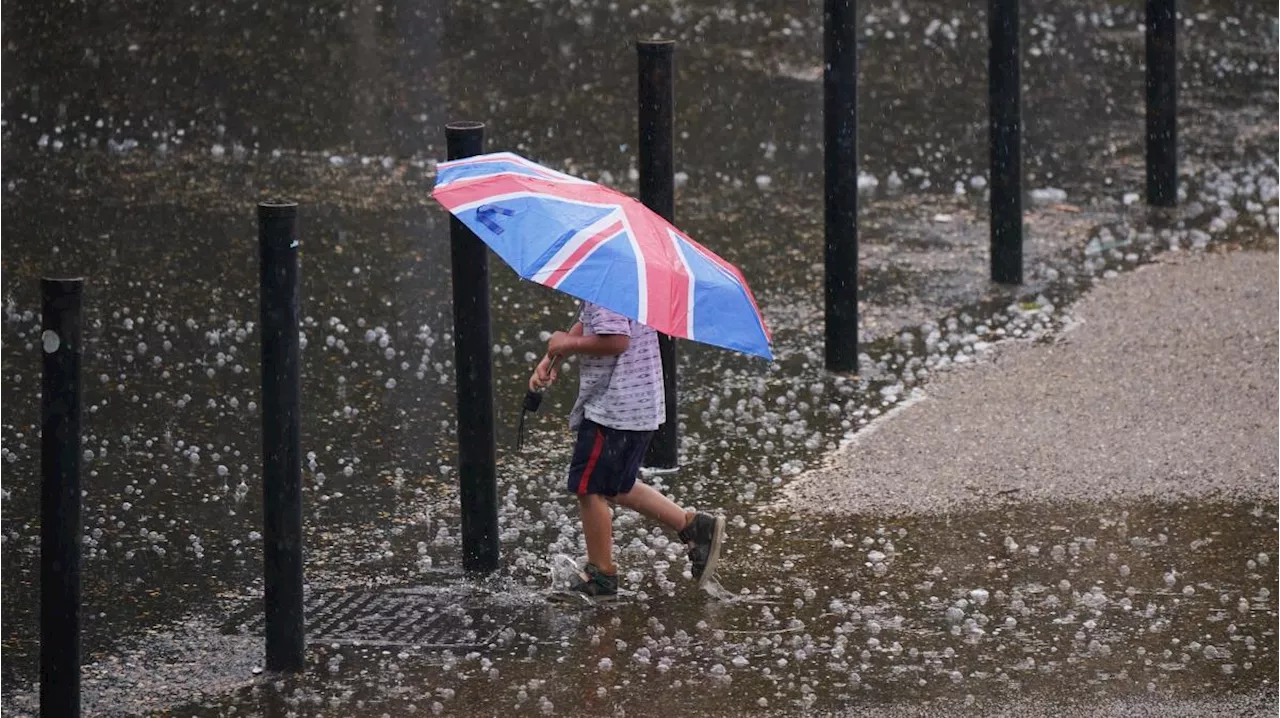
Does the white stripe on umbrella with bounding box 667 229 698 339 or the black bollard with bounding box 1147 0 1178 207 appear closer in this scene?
the white stripe on umbrella with bounding box 667 229 698 339

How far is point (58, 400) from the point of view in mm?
4914

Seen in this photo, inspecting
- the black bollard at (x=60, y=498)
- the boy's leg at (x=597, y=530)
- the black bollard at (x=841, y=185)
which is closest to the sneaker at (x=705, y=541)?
the boy's leg at (x=597, y=530)

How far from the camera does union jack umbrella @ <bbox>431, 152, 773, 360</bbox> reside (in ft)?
18.1

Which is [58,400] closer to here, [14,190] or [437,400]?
[437,400]

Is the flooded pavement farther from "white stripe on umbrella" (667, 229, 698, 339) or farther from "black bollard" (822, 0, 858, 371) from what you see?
"white stripe on umbrella" (667, 229, 698, 339)

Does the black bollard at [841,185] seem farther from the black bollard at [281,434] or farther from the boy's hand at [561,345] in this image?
the black bollard at [281,434]

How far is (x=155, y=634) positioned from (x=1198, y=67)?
430 inches

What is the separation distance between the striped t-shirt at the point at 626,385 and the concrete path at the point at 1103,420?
1112mm

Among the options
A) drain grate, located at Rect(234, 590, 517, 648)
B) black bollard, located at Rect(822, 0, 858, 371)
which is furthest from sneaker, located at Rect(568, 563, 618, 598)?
black bollard, located at Rect(822, 0, 858, 371)

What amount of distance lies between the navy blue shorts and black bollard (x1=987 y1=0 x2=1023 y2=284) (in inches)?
162

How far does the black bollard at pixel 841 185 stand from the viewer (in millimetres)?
8383

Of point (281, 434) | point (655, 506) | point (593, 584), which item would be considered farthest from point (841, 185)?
point (281, 434)

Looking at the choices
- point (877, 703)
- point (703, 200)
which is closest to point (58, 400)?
point (877, 703)

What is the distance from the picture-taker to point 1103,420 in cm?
782
